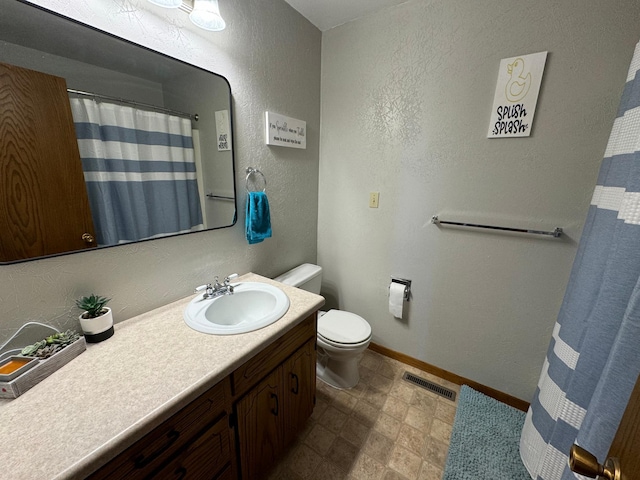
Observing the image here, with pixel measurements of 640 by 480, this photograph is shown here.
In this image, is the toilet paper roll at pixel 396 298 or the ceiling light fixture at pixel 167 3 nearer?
the ceiling light fixture at pixel 167 3

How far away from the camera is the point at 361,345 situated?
1561 mm

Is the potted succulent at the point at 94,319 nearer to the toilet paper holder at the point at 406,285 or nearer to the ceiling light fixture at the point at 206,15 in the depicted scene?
the ceiling light fixture at the point at 206,15

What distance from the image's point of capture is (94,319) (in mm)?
893

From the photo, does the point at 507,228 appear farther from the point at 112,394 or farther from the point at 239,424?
the point at 112,394

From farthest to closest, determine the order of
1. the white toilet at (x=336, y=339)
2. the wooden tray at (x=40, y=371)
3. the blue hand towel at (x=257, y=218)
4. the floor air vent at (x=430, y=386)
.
Result: the floor air vent at (x=430, y=386), the white toilet at (x=336, y=339), the blue hand towel at (x=257, y=218), the wooden tray at (x=40, y=371)

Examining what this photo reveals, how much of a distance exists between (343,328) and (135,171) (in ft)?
4.58

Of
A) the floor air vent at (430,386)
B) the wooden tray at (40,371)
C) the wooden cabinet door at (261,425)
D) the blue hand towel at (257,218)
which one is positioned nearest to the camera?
the wooden tray at (40,371)

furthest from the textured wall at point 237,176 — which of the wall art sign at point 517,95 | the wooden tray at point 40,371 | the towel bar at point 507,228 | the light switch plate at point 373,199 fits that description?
the wall art sign at point 517,95

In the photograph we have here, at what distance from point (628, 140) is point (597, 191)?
225mm

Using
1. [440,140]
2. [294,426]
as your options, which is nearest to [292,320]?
[294,426]

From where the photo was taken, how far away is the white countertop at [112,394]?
1.82 ft

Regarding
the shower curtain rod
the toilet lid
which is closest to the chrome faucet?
the toilet lid

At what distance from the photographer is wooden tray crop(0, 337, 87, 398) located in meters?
0.69

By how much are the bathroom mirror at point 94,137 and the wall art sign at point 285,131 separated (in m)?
0.29
